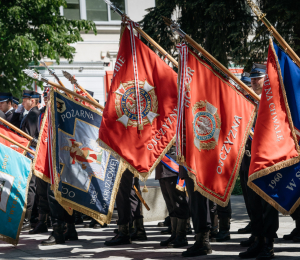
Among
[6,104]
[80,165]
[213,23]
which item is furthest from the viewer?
[213,23]

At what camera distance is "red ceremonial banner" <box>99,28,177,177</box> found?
533 cm

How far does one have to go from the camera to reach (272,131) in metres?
4.61

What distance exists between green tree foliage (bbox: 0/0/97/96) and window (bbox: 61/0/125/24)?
289 inches

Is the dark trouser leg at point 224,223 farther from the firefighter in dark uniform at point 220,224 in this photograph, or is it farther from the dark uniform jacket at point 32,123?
the dark uniform jacket at point 32,123

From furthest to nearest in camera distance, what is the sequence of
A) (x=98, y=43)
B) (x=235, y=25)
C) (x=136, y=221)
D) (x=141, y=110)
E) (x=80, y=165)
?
(x=98, y=43), (x=235, y=25), (x=136, y=221), (x=80, y=165), (x=141, y=110)

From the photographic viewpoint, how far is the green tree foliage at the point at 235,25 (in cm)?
962

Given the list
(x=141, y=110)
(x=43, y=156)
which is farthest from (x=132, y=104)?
(x=43, y=156)

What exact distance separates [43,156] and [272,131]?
3.01m

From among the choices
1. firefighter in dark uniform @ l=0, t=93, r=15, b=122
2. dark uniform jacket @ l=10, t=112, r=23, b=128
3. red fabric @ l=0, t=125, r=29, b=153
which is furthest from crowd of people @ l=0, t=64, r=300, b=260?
firefighter in dark uniform @ l=0, t=93, r=15, b=122

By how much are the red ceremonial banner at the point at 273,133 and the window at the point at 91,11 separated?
59.6ft

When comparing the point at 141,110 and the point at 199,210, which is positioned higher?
the point at 141,110

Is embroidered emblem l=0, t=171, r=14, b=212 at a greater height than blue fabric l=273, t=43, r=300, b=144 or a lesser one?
lesser

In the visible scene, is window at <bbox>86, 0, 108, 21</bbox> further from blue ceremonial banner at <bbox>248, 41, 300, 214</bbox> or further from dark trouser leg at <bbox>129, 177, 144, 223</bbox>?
blue ceremonial banner at <bbox>248, 41, 300, 214</bbox>

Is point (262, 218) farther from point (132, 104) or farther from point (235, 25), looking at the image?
point (235, 25)
